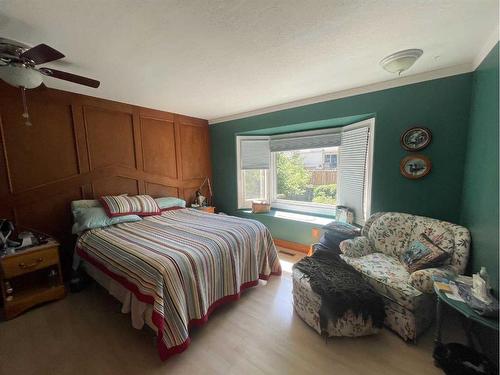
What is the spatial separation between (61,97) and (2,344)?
2.46 meters

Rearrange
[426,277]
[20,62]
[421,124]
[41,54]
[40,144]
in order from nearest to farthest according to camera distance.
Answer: [41,54] → [20,62] → [426,277] → [421,124] → [40,144]

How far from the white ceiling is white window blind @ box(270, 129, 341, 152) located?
0.93m

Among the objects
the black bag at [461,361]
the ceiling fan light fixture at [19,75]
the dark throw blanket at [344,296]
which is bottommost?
the black bag at [461,361]

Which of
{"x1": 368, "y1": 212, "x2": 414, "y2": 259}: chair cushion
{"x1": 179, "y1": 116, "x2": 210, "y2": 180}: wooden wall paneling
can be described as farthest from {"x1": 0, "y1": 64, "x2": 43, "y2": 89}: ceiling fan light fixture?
{"x1": 368, "y1": 212, "x2": 414, "y2": 259}: chair cushion

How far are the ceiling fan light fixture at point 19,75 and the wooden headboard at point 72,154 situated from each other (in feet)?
1.58

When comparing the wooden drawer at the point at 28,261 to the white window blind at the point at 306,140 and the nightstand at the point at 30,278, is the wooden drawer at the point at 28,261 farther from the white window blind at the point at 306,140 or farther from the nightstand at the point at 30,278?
the white window blind at the point at 306,140

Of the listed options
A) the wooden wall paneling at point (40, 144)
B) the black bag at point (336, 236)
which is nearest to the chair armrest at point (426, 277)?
the black bag at point (336, 236)

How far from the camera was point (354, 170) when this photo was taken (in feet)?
9.50

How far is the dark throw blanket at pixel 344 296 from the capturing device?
62.5 inches

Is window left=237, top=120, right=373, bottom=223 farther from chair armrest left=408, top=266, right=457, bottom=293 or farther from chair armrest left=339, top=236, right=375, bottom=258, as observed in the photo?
chair armrest left=408, top=266, right=457, bottom=293

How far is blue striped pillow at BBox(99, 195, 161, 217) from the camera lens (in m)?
2.56

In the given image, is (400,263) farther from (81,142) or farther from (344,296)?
(81,142)

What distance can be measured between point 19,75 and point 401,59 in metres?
2.85

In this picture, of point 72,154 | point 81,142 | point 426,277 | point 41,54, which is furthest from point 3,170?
point 426,277
